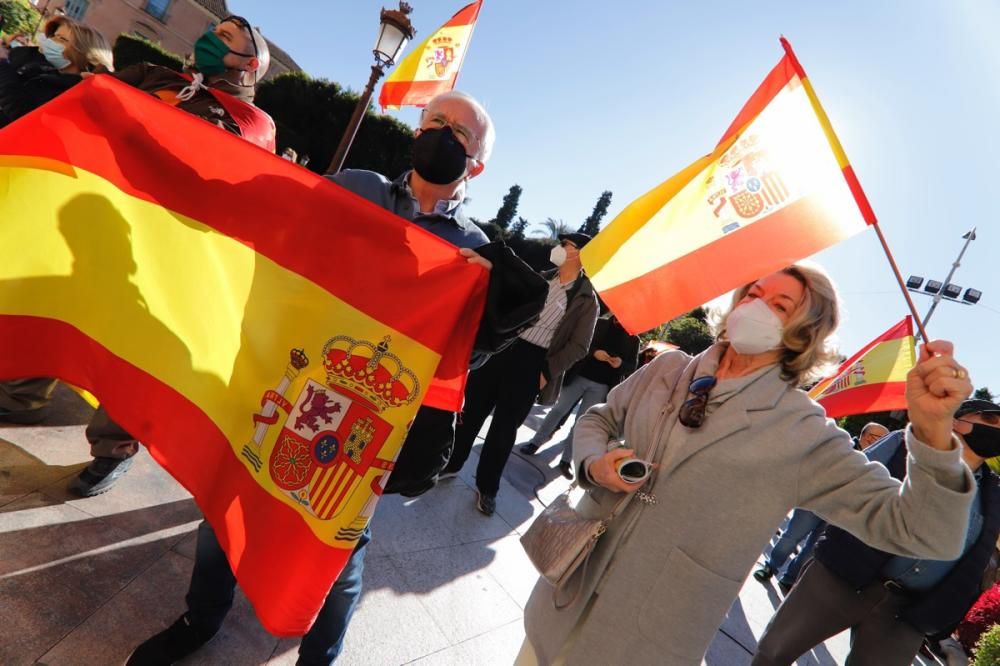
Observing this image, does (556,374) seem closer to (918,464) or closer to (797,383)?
(797,383)

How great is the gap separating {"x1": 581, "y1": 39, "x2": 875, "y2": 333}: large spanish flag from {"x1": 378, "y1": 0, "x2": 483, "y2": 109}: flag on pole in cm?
520

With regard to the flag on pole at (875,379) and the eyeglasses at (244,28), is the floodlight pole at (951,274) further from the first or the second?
the eyeglasses at (244,28)

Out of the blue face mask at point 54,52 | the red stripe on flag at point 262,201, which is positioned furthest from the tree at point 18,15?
the red stripe on flag at point 262,201

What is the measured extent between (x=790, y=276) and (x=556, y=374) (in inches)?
98.9

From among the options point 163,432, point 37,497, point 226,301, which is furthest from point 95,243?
point 37,497

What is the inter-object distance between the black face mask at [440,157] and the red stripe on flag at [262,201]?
314 mm

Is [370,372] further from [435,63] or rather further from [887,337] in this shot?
[435,63]

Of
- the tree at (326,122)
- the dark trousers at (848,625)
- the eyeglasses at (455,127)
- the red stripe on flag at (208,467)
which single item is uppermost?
the tree at (326,122)

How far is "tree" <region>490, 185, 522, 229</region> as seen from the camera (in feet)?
163

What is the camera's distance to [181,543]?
7.43 ft

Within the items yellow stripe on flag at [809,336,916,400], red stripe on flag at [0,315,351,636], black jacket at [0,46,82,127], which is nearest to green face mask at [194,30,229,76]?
black jacket at [0,46,82,127]

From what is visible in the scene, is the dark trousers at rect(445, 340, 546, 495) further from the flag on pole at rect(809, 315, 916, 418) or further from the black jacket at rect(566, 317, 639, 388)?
the flag on pole at rect(809, 315, 916, 418)

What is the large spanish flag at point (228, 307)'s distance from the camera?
4.97ft

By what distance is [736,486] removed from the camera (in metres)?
1.40
